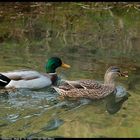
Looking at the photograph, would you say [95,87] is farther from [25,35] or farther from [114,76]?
[25,35]

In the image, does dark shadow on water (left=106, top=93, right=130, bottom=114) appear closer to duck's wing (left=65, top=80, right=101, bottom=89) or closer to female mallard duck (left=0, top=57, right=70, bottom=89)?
duck's wing (left=65, top=80, right=101, bottom=89)

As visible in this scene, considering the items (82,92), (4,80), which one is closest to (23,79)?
(4,80)

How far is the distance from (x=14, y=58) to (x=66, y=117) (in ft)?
10.1

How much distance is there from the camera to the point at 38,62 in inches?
388

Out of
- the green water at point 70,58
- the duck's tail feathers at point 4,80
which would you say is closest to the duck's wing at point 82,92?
Result: the green water at point 70,58

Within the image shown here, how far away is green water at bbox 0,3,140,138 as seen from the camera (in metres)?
6.76

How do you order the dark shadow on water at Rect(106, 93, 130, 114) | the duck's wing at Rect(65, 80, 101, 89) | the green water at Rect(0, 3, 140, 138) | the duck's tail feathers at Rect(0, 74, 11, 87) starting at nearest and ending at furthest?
the green water at Rect(0, 3, 140, 138), the dark shadow on water at Rect(106, 93, 130, 114), the duck's wing at Rect(65, 80, 101, 89), the duck's tail feathers at Rect(0, 74, 11, 87)

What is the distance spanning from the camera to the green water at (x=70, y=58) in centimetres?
676

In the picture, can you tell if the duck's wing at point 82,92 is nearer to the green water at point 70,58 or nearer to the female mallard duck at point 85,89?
the female mallard duck at point 85,89

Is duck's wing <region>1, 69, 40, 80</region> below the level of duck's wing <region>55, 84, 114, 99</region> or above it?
above

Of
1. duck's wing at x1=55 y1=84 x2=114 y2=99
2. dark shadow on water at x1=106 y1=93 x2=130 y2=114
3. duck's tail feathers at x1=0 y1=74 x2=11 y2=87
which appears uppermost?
duck's tail feathers at x1=0 y1=74 x2=11 y2=87

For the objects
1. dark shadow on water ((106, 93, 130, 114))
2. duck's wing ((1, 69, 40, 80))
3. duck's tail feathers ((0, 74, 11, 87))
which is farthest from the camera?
duck's wing ((1, 69, 40, 80))

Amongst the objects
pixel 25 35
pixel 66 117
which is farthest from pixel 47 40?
pixel 66 117

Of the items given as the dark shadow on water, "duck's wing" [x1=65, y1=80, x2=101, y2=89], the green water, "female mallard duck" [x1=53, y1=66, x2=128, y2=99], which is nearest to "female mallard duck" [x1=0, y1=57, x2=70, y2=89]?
the green water
